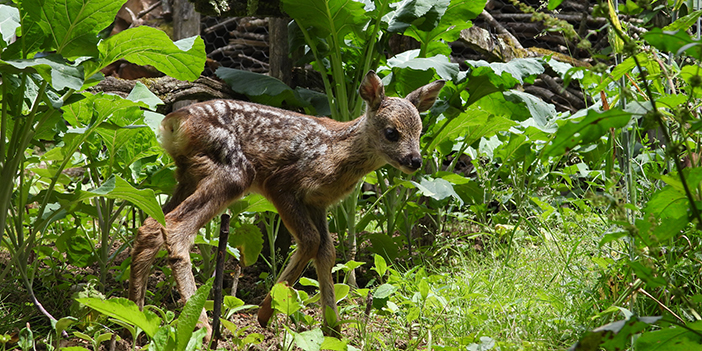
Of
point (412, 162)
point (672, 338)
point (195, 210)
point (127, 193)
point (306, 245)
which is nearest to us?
point (672, 338)

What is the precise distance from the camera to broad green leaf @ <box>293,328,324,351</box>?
260 cm

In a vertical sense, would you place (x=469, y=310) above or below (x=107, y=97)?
below

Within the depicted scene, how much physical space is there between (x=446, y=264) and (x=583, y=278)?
2053 millimetres

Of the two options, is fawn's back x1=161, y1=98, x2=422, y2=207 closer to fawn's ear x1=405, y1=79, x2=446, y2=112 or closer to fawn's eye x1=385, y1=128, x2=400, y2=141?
fawn's eye x1=385, y1=128, x2=400, y2=141

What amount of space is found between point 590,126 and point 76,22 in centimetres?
253

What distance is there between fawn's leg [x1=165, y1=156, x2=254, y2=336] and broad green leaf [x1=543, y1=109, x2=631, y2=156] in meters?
2.55

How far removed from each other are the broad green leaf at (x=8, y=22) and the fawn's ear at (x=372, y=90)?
6.95ft

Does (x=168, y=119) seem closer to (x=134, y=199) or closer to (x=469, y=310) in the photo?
(x=134, y=199)

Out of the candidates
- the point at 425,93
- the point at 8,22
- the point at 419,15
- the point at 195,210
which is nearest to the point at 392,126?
the point at 425,93

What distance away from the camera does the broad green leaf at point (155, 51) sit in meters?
3.31

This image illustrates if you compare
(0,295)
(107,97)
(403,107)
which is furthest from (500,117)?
(0,295)

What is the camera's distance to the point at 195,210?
3.73m

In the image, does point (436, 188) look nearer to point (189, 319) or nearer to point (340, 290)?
point (340, 290)

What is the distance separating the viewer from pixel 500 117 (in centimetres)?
500
